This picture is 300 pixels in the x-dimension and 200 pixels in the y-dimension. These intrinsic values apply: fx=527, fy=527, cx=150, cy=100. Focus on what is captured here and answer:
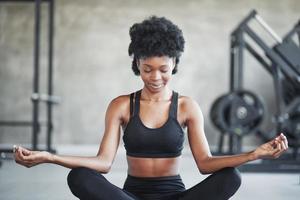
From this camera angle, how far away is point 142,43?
202cm

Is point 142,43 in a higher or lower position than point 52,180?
higher

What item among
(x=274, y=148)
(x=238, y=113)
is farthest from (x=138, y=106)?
(x=238, y=113)

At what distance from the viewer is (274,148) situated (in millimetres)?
1720

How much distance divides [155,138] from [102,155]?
22 centimetres

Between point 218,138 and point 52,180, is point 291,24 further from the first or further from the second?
point 52,180

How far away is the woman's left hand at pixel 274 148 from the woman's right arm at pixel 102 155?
587 millimetres

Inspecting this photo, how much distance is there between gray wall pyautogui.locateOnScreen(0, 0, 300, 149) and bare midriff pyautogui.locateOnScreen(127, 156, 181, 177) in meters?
4.47

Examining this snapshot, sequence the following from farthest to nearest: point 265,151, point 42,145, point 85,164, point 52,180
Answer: point 42,145 < point 52,180 < point 85,164 < point 265,151

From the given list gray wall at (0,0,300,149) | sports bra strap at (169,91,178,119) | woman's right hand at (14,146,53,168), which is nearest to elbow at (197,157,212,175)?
sports bra strap at (169,91,178,119)

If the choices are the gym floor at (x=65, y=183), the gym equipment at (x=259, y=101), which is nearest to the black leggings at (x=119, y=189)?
the gym floor at (x=65, y=183)

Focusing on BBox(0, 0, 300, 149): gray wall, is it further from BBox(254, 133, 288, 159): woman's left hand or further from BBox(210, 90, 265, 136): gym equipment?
BBox(254, 133, 288, 159): woman's left hand

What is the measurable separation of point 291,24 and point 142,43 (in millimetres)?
4927

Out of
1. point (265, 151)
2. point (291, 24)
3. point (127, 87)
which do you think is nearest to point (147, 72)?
point (265, 151)

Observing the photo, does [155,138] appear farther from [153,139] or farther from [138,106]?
[138,106]
